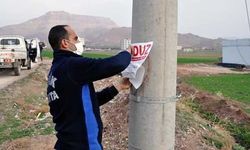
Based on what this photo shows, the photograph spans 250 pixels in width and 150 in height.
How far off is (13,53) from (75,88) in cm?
2104

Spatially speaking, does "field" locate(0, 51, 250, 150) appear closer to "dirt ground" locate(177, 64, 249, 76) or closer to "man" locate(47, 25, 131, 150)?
"man" locate(47, 25, 131, 150)

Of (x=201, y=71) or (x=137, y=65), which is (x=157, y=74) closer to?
(x=137, y=65)

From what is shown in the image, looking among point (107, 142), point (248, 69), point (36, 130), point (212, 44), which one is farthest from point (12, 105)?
point (212, 44)

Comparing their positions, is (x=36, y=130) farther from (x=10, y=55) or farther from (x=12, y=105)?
(x=10, y=55)

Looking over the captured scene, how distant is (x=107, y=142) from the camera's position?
6.67m

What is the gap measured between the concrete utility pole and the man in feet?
0.70

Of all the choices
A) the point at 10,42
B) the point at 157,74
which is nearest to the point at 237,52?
the point at 10,42

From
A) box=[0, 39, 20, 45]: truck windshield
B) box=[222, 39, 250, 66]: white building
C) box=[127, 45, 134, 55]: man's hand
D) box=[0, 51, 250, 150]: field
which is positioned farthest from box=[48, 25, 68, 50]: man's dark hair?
box=[222, 39, 250, 66]: white building

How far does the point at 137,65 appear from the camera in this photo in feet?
10.3

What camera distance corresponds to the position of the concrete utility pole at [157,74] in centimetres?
298

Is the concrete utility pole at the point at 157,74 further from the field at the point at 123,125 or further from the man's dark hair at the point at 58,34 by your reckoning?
the field at the point at 123,125

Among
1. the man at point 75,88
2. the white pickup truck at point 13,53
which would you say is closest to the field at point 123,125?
the man at point 75,88

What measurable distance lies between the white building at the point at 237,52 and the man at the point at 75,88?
44.5m

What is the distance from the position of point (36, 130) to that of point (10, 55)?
1506 centimetres
